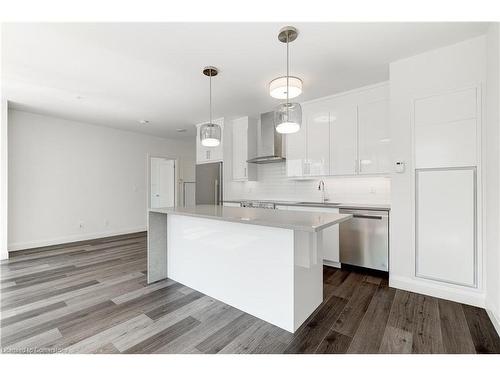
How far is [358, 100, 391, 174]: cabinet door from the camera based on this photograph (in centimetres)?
304

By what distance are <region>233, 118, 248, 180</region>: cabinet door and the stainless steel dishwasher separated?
2107mm

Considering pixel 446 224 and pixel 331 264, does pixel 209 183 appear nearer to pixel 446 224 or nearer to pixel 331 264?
pixel 331 264

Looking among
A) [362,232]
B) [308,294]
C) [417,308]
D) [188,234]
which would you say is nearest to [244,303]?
[308,294]

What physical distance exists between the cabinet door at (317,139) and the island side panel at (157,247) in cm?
231

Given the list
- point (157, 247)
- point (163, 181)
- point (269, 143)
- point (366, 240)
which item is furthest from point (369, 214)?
point (163, 181)

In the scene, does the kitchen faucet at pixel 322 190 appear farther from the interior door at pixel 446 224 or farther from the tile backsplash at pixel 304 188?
the interior door at pixel 446 224

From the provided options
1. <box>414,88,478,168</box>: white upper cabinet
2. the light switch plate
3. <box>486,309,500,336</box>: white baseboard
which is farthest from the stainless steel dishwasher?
<box>486,309,500,336</box>: white baseboard

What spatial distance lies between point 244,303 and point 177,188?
494 centimetres

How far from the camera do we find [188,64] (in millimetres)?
2582

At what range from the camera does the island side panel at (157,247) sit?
2754 mm

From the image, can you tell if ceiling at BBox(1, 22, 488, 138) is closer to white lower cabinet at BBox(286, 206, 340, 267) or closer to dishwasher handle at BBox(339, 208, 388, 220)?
dishwasher handle at BBox(339, 208, 388, 220)

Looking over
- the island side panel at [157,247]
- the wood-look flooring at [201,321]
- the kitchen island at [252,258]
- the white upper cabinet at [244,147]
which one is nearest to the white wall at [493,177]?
the wood-look flooring at [201,321]

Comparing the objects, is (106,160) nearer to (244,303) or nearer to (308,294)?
(244,303)

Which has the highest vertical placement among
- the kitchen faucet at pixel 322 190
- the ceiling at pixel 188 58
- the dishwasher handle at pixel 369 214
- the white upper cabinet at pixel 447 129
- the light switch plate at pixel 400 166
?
the ceiling at pixel 188 58
